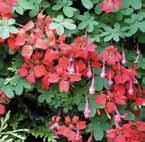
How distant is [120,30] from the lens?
6.61 ft

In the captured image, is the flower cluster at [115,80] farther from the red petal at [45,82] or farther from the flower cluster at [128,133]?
the red petal at [45,82]

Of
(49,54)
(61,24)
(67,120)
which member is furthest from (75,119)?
(61,24)

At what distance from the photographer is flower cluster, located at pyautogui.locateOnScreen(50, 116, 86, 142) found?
6.66 feet

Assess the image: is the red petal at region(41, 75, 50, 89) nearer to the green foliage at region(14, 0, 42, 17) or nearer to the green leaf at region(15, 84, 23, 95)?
the green leaf at region(15, 84, 23, 95)

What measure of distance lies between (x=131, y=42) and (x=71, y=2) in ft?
1.52

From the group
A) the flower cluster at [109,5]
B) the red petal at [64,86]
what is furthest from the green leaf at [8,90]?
the flower cluster at [109,5]

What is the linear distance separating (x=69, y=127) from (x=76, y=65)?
1.08 feet

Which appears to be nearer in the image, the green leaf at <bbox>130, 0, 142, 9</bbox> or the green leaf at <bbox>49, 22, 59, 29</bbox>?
the green leaf at <bbox>49, 22, 59, 29</bbox>

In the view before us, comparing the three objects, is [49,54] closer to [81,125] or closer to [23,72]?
[23,72]

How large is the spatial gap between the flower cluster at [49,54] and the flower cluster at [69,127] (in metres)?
0.21

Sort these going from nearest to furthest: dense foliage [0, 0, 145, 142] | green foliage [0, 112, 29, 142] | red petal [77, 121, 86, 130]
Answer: green foliage [0, 112, 29, 142], dense foliage [0, 0, 145, 142], red petal [77, 121, 86, 130]

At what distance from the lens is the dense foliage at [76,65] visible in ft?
6.34

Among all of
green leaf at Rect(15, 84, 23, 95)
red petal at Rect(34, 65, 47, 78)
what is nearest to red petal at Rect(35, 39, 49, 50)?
red petal at Rect(34, 65, 47, 78)

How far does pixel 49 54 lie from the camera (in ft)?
6.26
